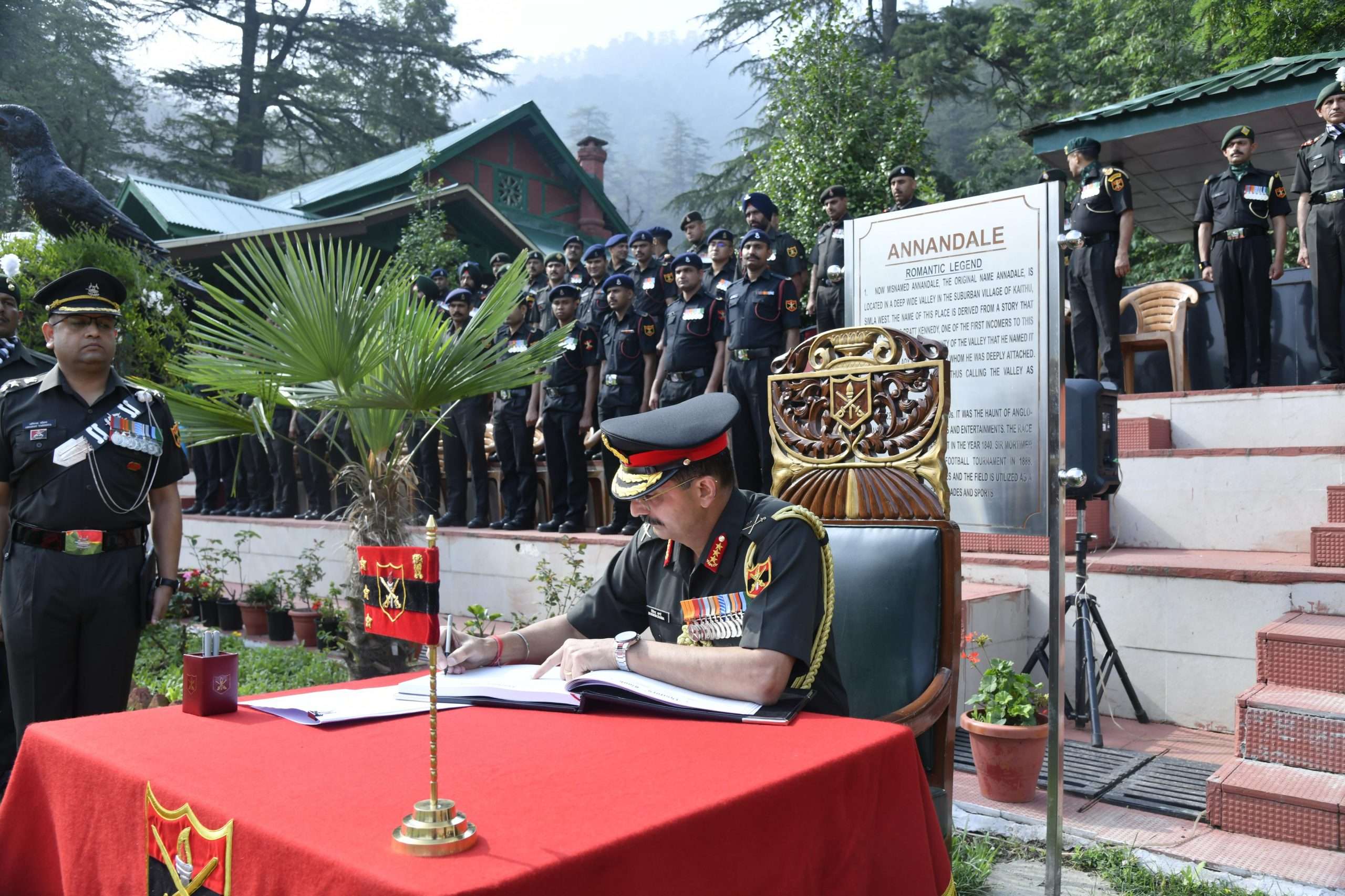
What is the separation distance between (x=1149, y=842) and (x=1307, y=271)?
6.12 meters

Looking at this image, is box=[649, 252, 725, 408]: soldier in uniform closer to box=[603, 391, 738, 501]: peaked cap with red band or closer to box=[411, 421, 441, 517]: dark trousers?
box=[411, 421, 441, 517]: dark trousers

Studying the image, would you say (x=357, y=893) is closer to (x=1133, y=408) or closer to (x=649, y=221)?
(x=1133, y=408)

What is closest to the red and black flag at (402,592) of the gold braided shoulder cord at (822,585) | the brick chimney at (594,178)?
the gold braided shoulder cord at (822,585)

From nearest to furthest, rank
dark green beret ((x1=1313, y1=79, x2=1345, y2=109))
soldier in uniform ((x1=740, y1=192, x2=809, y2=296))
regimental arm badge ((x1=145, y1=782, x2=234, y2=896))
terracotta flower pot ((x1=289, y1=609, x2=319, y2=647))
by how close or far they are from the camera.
A: regimental arm badge ((x1=145, y1=782, x2=234, y2=896)) → dark green beret ((x1=1313, y1=79, x2=1345, y2=109)) → soldier in uniform ((x1=740, y1=192, x2=809, y2=296)) → terracotta flower pot ((x1=289, y1=609, x2=319, y2=647))

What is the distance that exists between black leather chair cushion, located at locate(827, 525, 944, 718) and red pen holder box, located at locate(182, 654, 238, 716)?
4.56 ft

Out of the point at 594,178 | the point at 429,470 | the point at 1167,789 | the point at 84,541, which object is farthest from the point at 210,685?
the point at 594,178

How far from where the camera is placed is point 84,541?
330 cm

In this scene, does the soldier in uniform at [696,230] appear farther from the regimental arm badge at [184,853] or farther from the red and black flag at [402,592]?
the regimental arm badge at [184,853]

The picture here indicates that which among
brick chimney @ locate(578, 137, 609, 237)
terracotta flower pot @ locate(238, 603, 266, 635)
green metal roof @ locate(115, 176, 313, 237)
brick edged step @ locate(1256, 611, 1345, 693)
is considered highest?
brick chimney @ locate(578, 137, 609, 237)

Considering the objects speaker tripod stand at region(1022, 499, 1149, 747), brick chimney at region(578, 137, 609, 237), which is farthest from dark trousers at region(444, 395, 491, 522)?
brick chimney at region(578, 137, 609, 237)

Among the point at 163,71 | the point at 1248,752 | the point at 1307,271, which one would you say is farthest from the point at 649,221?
the point at 1248,752

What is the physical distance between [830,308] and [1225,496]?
3.06 metres

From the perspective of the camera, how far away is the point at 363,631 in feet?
15.8

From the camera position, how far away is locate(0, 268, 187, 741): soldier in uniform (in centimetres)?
325
